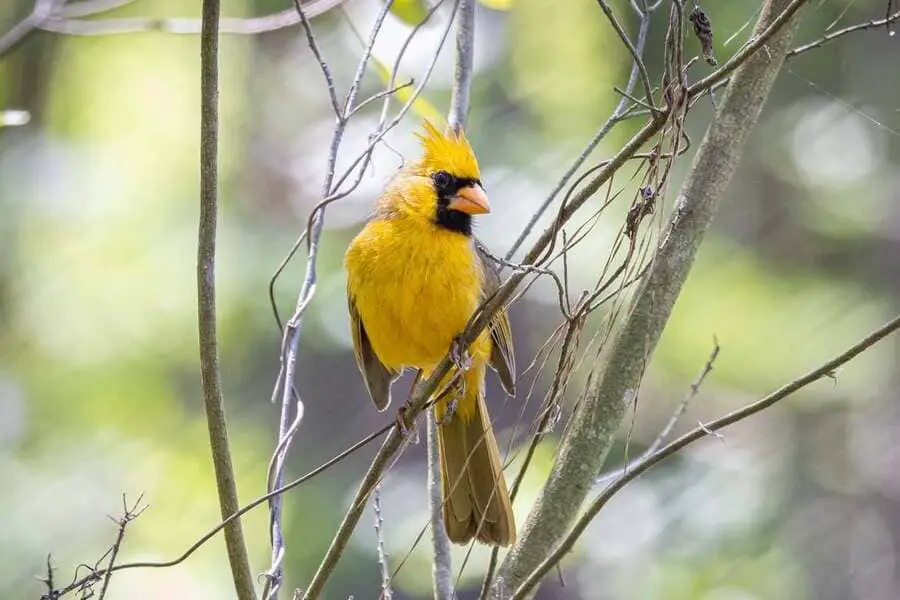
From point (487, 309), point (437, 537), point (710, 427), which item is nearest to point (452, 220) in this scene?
point (437, 537)

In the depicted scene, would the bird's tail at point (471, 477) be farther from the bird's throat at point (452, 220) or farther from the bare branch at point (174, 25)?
the bare branch at point (174, 25)

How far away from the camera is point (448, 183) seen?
11.1 ft

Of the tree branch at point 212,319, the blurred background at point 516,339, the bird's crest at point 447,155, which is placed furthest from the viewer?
the blurred background at point 516,339

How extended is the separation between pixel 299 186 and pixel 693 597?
3.03 m

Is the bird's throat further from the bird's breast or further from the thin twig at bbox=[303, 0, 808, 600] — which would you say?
the thin twig at bbox=[303, 0, 808, 600]

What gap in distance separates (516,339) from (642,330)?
332cm

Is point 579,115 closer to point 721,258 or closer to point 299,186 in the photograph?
point 721,258

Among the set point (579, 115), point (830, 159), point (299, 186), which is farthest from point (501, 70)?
point (830, 159)

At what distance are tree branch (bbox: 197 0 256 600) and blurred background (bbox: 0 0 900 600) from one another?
2.79m

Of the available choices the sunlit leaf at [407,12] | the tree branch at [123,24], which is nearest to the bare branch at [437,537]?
the sunlit leaf at [407,12]

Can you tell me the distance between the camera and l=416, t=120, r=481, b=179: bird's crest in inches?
133

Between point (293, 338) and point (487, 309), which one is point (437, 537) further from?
point (487, 309)

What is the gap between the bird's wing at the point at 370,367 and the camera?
11.3ft

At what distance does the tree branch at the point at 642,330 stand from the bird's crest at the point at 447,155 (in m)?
0.87
